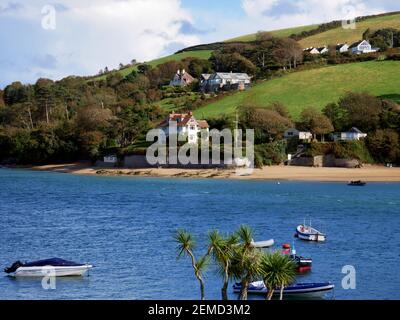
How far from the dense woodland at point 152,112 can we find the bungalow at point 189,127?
3298 millimetres

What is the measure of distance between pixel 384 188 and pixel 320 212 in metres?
24.2

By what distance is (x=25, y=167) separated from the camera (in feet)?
436

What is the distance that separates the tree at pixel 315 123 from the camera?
114 m

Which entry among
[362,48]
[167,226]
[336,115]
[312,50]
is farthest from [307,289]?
[312,50]

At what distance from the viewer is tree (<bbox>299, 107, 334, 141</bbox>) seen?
114062mm

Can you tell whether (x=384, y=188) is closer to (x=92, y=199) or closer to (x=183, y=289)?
(x=92, y=199)

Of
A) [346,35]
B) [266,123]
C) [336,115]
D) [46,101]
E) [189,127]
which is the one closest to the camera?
[266,123]

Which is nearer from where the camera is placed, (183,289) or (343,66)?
(183,289)

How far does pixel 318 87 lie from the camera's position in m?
142

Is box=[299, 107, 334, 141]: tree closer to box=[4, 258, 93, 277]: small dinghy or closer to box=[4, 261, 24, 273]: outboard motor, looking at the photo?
box=[4, 258, 93, 277]: small dinghy

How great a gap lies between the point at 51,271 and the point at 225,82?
4996 inches

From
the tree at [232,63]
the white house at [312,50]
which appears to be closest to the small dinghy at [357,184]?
the tree at [232,63]

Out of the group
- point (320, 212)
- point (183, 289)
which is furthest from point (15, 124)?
point (183, 289)

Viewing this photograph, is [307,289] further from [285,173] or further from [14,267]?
[285,173]
